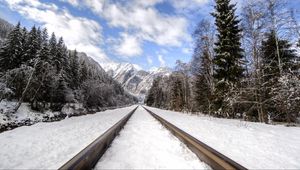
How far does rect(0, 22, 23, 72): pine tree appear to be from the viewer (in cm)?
3903

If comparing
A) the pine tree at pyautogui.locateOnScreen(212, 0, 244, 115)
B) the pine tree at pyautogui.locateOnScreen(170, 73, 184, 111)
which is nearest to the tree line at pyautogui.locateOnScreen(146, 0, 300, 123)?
the pine tree at pyautogui.locateOnScreen(212, 0, 244, 115)

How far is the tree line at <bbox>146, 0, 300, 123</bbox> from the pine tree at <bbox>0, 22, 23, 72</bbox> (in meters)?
34.5

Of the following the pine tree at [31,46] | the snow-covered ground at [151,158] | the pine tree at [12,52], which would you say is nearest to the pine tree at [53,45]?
the pine tree at [31,46]

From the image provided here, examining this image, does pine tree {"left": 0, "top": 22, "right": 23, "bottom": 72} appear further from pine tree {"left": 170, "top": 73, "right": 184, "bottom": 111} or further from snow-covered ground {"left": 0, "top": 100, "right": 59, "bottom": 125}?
pine tree {"left": 170, "top": 73, "right": 184, "bottom": 111}

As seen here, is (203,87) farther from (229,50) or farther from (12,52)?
(12,52)

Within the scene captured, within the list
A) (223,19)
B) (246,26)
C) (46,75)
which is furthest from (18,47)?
(246,26)

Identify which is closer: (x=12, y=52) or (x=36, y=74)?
(x=36, y=74)

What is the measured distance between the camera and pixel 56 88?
40062 millimetres

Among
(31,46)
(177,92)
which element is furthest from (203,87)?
(31,46)

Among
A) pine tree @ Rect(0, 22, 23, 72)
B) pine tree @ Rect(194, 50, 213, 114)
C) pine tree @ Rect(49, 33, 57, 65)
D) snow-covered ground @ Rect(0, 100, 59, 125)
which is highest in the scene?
pine tree @ Rect(49, 33, 57, 65)

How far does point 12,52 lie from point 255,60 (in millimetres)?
42252

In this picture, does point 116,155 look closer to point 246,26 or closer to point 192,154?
point 192,154

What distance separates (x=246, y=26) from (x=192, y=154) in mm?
15009

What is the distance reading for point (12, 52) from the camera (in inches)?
1559
